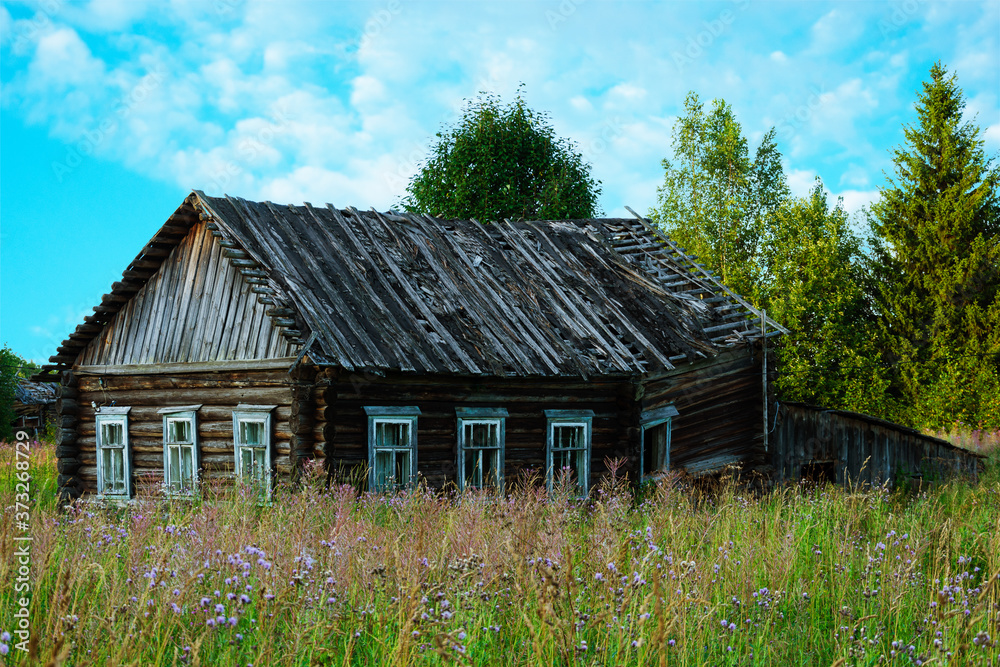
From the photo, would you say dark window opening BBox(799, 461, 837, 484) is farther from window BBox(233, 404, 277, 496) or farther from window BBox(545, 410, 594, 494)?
window BBox(233, 404, 277, 496)

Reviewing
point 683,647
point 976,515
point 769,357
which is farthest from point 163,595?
point 769,357

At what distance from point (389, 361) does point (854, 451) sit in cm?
1152

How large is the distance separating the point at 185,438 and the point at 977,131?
2833cm

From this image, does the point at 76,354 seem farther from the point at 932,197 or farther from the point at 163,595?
the point at 932,197

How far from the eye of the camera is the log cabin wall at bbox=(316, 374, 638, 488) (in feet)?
39.9

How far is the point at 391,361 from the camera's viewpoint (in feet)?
39.1

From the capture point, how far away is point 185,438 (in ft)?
45.5

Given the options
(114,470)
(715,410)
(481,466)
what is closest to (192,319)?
(114,470)

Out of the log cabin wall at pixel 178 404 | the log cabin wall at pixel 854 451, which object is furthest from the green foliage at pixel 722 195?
the log cabin wall at pixel 178 404

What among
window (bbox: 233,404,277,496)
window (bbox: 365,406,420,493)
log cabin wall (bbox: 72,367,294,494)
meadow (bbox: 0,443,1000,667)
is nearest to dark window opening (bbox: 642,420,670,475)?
window (bbox: 365,406,420,493)

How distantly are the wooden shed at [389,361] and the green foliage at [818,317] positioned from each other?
11.1 meters

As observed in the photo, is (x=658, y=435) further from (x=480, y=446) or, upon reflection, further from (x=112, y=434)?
(x=112, y=434)

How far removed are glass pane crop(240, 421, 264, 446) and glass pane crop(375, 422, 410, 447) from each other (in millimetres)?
1798

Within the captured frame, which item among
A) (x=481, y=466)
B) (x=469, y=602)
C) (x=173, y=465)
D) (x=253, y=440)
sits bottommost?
(x=173, y=465)
